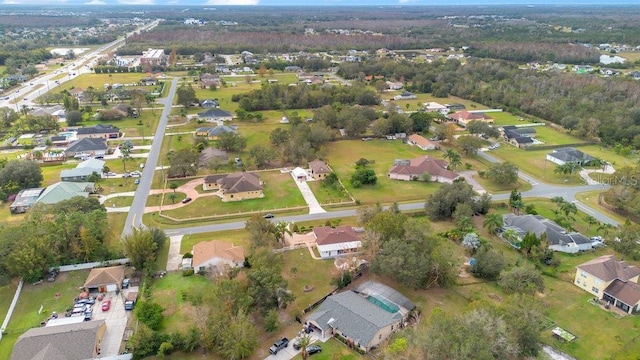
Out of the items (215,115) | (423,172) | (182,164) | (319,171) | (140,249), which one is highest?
(140,249)

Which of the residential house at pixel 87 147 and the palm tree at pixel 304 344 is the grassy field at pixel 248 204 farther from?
the residential house at pixel 87 147

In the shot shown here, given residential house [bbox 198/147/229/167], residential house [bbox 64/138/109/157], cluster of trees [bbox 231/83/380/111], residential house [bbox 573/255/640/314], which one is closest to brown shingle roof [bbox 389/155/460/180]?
residential house [bbox 198/147/229/167]

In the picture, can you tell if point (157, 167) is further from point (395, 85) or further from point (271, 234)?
point (395, 85)

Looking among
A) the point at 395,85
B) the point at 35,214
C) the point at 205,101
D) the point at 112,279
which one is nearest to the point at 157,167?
the point at 35,214

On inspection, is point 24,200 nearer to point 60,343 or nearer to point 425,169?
point 60,343

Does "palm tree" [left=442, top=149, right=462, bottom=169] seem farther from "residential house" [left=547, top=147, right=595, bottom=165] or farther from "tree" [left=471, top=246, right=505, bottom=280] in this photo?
"tree" [left=471, top=246, right=505, bottom=280]

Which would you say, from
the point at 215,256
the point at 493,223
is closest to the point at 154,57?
the point at 215,256
